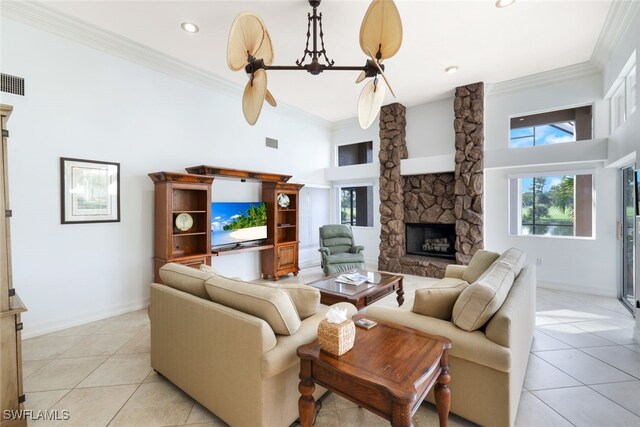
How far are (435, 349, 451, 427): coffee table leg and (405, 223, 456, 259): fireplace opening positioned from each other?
4304mm

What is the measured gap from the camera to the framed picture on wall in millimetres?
3182

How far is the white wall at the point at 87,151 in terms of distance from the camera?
294 centimetres

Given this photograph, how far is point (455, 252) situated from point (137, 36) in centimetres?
598

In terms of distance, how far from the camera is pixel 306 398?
149 cm

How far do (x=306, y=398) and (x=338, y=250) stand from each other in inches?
159

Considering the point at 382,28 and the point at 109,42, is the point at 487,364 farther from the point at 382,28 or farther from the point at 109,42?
the point at 109,42

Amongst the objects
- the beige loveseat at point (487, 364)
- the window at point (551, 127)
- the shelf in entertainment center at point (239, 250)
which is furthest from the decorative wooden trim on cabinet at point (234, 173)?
the window at point (551, 127)

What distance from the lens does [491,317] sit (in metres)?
1.73

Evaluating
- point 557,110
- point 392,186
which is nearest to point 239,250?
point 392,186

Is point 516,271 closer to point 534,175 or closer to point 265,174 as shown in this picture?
point 534,175

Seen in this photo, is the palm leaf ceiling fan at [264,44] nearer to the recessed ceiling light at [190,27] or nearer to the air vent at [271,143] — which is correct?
the recessed ceiling light at [190,27]

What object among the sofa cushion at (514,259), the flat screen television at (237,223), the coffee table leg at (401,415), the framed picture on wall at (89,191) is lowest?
the coffee table leg at (401,415)

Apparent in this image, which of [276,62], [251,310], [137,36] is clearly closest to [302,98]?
[276,62]

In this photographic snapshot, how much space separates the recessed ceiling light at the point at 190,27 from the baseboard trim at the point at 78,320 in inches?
138
